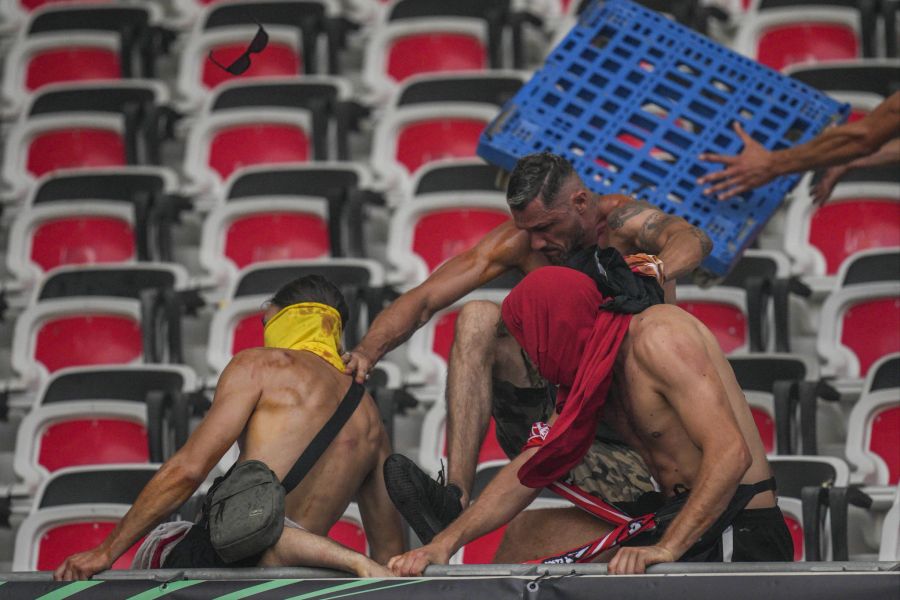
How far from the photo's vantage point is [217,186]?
24.3ft

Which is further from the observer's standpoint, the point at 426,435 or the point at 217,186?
the point at 217,186

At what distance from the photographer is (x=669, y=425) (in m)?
3.76

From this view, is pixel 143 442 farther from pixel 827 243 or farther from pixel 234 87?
pixel 827 243

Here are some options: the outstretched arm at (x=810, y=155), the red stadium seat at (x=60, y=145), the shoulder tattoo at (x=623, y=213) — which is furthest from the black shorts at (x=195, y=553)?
the red stadium seat at (x=60, y=145)

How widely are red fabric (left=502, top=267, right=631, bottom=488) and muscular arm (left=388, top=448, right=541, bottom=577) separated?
63 mm

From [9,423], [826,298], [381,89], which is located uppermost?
[381,89]

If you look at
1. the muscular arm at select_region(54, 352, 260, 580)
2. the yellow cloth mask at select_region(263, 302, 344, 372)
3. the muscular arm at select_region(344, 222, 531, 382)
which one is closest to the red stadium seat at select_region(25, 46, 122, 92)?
the muscular arm at select_region(344, 222, 531, 382)

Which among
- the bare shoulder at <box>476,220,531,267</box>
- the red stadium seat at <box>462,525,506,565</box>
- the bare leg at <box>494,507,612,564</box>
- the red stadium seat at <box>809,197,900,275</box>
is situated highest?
the bare shoulder at <box>476,220,531,267</box>

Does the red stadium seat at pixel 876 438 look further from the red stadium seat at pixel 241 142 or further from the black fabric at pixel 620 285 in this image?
the red stadium seat at pixel 241 142

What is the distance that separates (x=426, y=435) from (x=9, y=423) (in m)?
1.96

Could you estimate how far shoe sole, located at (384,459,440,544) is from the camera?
12.7 feet

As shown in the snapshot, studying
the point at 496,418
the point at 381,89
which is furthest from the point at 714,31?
the point at 496,418

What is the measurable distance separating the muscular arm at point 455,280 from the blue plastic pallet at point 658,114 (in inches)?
17.7

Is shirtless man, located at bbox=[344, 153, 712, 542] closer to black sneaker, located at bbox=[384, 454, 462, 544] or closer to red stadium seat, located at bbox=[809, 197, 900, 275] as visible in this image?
black sneaker, located at bbox=[384, 454, 462, 544]
